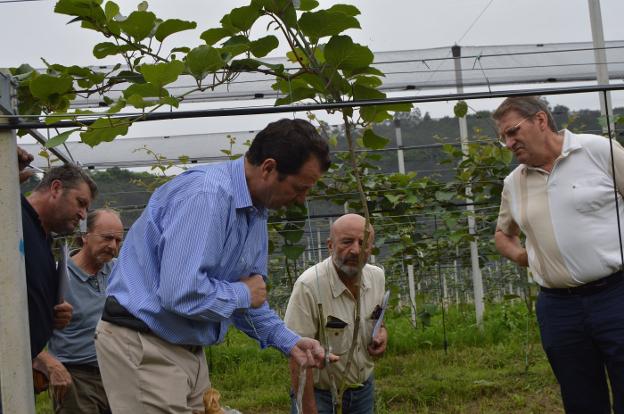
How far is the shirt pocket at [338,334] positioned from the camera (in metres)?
3.48

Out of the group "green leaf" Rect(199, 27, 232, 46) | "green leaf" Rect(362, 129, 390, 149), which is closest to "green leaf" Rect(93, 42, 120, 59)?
"green leaf" Rect(199, 27, 232, 46)

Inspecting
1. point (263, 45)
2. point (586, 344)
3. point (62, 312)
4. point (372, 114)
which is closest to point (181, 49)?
point (263, 45)

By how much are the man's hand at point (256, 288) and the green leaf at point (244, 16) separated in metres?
0.73

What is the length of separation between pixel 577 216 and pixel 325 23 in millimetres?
1270

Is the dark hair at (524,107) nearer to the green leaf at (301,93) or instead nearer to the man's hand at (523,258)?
the man's hand at (523,258)

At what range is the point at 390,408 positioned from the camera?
17.1 feet

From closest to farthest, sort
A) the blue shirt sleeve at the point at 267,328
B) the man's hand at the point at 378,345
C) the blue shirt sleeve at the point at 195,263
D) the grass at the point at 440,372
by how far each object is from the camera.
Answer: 1. the blue shirt sleeve at the point at 195,263
2. the blue shirt sleeve at the point at 267,328
3. the man's hand at the point at 378,345
4. the grass at the point at 440,372

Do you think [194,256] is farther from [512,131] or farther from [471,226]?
[471,226]

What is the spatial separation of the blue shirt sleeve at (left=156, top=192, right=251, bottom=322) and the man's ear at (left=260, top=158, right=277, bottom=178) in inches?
6.7

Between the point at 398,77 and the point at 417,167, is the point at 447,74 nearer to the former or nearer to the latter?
the point at 398,77

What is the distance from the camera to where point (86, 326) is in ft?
12.4

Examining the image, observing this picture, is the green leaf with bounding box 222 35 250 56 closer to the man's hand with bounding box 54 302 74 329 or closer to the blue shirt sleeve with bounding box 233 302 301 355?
the blue shirt sleeve with bounding box 233 302 301 355

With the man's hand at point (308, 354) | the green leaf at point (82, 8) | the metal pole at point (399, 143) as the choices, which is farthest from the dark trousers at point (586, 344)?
the metal pole at point (399, 143)

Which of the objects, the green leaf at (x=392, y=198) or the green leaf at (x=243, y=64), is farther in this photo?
the green leaf at (x=392, y=198)
